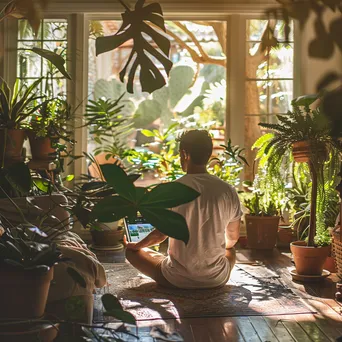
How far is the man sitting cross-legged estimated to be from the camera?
391 cm

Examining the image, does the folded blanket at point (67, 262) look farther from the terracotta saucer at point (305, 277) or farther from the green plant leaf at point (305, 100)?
the green plant leaf at point (305, 100)

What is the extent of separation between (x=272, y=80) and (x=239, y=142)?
644 millimetres

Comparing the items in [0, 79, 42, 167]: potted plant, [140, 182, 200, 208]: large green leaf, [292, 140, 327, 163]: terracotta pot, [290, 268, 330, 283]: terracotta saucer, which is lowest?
[290, 268, 330, 283]: terracotta saucer

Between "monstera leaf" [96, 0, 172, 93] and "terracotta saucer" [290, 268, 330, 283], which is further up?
"monstera leaf" [96, 0, 172, 93]

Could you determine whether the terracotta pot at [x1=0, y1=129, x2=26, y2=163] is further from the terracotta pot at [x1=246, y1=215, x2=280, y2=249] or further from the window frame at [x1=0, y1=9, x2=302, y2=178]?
the terracotta pot at [x1=246, y1=215, x2=280, y2=249]

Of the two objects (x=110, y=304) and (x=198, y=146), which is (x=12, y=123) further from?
(x=110, y=304)

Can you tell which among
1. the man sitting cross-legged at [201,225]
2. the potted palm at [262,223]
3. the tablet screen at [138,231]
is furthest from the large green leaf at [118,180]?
the potted palm at [262,223]

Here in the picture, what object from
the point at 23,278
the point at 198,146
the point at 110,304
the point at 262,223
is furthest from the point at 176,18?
the point at 110,304

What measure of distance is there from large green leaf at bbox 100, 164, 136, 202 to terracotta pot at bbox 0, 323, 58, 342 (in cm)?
54

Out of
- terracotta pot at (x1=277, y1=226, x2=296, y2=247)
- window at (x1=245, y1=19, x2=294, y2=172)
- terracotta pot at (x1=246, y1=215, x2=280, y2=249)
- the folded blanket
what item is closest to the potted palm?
terracotta pot at (x1=246, y1=215, x2=280, y2=249)

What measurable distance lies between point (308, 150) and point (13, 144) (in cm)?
185

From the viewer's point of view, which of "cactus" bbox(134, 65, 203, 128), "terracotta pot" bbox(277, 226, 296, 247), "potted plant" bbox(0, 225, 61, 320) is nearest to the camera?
"potted plant" bbox(0, 225, 61, 320)

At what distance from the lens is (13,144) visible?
408 cm

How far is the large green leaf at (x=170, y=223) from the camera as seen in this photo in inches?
62.6
